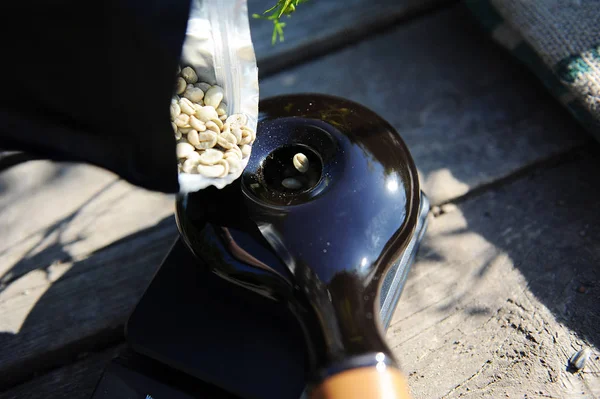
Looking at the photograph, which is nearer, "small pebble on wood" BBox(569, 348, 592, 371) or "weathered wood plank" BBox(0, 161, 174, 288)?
"small pebble on wood" BBox(569, 348, 592, 371)

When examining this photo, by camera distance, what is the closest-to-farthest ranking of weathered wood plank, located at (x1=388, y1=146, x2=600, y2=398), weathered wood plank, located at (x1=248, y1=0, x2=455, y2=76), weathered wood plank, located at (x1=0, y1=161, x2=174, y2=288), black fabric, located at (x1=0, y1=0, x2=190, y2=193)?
black fabric, located at (x1=0, y1=0, x2=190, y2=193), weathered wood plank, located at (x1=388, y1=146, x2=600, y2=398), weathered wood plank, located at (x1=0, y1=161, x2=174, y2=288), weathered wood plank, located at (x1=248, y1=0, x2=455, y2=76)

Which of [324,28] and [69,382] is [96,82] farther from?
[324,28]

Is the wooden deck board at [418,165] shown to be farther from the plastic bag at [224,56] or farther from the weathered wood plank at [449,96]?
the plastic bag at [224,56]

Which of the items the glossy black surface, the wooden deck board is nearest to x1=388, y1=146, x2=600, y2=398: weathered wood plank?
the wooden deck board

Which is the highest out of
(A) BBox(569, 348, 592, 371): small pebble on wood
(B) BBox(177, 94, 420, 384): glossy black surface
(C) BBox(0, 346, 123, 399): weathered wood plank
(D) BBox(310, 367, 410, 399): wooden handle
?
(B) BBox(177, 94, 420, 384): glossy black surface

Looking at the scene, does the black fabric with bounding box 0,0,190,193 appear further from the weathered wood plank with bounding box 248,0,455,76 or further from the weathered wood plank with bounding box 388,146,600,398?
the weathered wood plank with bounding box 248,0,455,76

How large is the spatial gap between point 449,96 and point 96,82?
1.76 ft

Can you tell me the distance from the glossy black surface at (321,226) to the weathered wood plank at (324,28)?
0.33 metres

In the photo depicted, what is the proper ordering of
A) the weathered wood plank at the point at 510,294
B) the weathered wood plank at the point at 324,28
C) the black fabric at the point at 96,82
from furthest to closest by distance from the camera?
1. the weathered wood plank at the point at 324,28
2. the weathered wood plank at the point at 510,294
3. the black fabric at the point at 96,82

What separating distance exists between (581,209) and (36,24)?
0.61 meters

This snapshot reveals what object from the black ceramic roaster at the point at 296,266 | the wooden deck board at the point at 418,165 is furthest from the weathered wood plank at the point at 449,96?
the black ceramic roaster at the point at 296,266

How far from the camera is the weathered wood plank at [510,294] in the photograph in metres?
0.53

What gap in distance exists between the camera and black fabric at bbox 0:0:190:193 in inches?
12.1

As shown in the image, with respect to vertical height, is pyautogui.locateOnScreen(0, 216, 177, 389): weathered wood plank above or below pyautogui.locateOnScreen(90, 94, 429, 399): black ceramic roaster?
below
